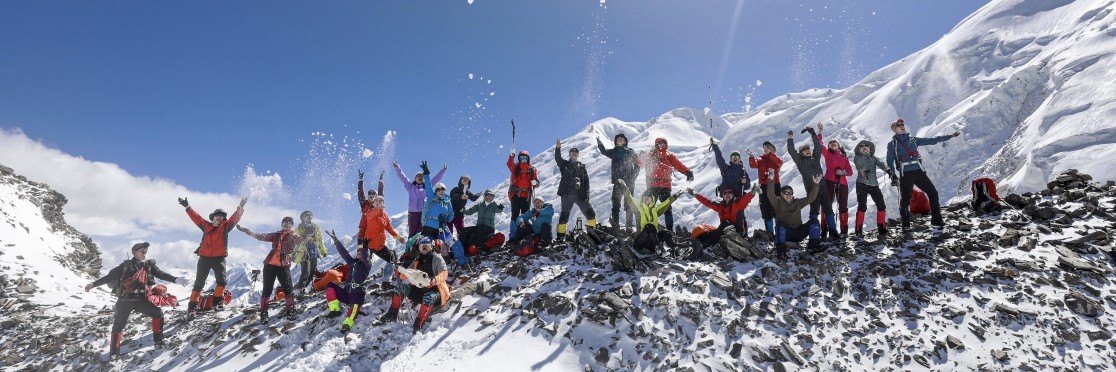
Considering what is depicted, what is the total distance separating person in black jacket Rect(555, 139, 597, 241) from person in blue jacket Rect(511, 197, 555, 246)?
15.8 inches

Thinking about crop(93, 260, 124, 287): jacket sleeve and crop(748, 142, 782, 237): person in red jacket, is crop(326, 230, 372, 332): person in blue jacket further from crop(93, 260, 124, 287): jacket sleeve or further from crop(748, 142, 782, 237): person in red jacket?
crop(748, 142, 782, 237): person in red jacket

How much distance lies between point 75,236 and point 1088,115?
202323mm

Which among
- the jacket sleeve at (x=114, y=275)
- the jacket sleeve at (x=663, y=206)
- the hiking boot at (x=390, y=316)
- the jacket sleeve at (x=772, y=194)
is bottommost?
the hiking boot at (x=390, y=316)

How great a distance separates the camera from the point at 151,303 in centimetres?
1092

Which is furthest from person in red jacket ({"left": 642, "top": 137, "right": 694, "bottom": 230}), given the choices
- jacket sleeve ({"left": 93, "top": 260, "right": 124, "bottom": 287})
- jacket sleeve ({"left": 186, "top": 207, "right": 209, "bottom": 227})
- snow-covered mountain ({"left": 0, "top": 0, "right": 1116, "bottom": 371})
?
jacket sleeve ({"left": 93, "top": 260, "right": 124, "bottom": 287})

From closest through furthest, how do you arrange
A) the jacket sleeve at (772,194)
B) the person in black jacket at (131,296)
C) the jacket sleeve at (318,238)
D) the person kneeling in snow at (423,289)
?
the person kneeling in snow at (423,289)
the person in black jacket at (131,296)
the jacket sleeve at (772,194)
the jacket sleeve at (318,238)

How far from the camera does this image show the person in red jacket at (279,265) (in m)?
11.0

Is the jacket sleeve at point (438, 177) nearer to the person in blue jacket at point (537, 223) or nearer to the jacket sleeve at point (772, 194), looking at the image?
the person in blue jacket at point (537, 223)

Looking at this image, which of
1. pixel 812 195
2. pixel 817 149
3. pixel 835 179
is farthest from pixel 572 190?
pixel 835 179

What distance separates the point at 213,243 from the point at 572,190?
937 cm

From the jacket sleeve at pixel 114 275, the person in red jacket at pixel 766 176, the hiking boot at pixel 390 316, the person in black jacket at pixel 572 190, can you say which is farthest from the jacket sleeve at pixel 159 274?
the person in red jacket at pixel 766 176

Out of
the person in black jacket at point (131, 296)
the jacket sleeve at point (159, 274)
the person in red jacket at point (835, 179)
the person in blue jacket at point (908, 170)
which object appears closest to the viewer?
the person in black jacket at point (131, 296)

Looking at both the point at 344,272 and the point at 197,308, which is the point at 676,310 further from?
the point at 197,308

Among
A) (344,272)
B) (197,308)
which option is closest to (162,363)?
(197,308)
